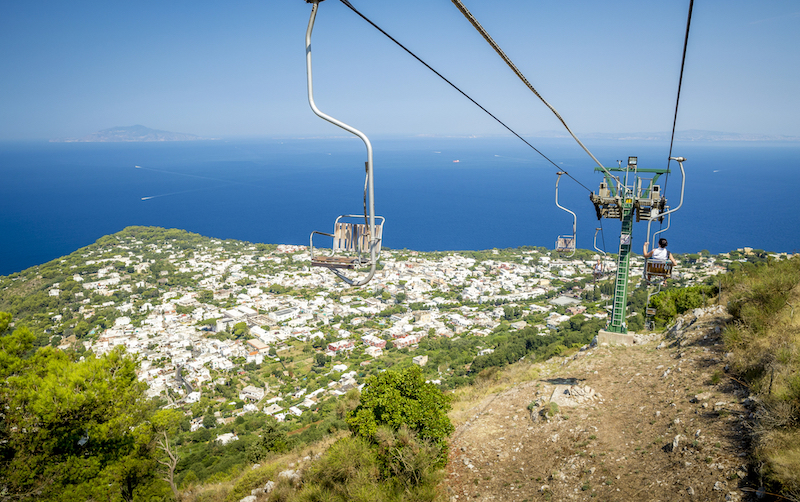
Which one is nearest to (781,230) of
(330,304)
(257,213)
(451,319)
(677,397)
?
(451,319)

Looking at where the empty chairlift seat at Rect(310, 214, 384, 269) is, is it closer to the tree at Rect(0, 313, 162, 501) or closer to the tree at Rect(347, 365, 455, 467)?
the tree at Rect(347, 365, 455, 467)

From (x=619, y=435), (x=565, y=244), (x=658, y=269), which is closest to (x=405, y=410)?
Result: (x=619, y=435)

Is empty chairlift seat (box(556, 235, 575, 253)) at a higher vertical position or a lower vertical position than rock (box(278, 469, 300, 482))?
higher

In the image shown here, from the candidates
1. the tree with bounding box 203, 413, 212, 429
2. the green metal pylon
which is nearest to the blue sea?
the tree with bounding box 203, 413, 212, 429

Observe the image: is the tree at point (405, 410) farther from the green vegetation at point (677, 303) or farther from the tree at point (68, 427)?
the green vegetation at point (677, 303)

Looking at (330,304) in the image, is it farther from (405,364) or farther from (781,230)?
(781,230)
